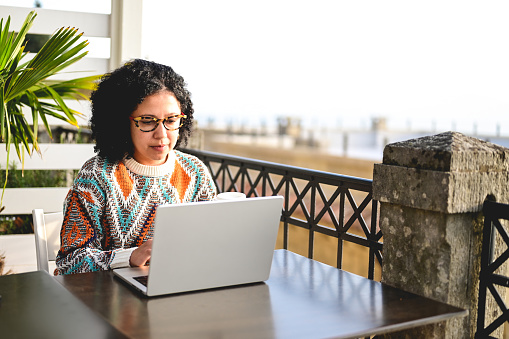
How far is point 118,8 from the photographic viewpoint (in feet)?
14.1

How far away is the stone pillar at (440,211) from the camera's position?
194cm

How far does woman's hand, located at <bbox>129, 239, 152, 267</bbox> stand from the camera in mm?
1797

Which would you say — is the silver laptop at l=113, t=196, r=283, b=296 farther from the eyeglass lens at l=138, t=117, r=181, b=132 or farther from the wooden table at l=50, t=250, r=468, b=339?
the eyeglass lens at l=138, t=117, r=181, b=132

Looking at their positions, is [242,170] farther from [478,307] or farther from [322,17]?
[322,17]

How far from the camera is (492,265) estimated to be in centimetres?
205

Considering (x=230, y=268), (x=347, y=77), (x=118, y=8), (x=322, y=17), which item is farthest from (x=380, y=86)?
(x=230, y=268)

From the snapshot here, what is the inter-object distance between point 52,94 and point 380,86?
125 ft

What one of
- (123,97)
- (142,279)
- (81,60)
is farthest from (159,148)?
(81,60)

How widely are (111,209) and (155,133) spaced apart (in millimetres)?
302

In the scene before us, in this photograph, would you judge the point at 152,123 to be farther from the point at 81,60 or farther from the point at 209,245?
the point at 81,60

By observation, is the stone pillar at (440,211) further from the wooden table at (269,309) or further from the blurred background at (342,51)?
the blurred background at (342,51)

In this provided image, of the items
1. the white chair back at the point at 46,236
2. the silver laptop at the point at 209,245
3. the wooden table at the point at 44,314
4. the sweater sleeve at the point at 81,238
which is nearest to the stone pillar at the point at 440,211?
the silver laptop at the point at 209,245

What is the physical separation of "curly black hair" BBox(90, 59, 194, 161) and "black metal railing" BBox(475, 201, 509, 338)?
1.19 meters

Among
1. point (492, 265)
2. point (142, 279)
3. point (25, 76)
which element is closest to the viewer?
point (142, 279)
